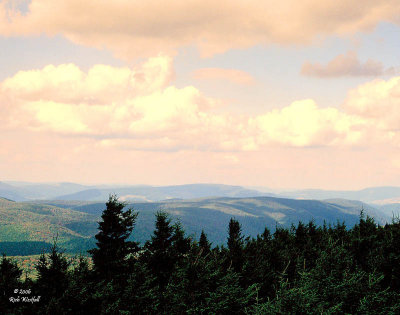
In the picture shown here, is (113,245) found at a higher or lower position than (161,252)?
higher

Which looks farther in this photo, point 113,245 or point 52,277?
point 113,245

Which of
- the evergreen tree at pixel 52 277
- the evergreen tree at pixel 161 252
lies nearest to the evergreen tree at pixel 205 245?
the evergreen tree at pixel 161 252

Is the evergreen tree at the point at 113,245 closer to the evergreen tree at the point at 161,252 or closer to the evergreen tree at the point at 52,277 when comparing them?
the evergreen tree at the point at 161,252

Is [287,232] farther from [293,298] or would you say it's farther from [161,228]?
[293,298]

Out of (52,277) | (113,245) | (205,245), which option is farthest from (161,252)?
(205,245)

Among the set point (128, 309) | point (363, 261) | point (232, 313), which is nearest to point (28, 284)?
point (128, 309)

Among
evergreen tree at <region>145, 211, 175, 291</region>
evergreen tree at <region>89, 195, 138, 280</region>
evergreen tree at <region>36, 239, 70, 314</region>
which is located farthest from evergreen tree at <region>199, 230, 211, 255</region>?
evergreen tree at <region>36, 239, 70, 314</region>

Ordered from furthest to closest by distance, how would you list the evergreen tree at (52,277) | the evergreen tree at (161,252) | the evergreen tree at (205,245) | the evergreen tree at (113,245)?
the evergreen tree at (205,245), the evergreen tree at (161,252), the evergreen tree at (113,245), the evergreen tree at (52,277)

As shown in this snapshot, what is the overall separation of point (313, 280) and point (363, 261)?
1674 centimetres

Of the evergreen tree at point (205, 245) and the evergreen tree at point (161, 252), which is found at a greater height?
the evergreen tree at point (161, 252)

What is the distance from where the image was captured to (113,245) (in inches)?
1442

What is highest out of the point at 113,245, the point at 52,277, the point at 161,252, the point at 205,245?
the point at 113,245

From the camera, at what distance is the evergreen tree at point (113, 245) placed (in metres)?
35.4

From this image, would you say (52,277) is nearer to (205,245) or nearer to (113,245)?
(113,245)
